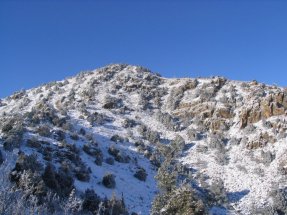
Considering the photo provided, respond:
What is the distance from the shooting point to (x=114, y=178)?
36.6 metres

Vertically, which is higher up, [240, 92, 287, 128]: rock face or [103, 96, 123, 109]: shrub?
[103, 96, 123, 109]: shrub

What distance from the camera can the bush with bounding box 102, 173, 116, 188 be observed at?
114 feet

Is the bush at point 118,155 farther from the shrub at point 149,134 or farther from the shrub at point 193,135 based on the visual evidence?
the shrub at point 193,135

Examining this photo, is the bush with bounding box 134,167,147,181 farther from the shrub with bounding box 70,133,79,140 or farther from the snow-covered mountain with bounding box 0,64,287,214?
the shrub with bounding box 70,133,79,140

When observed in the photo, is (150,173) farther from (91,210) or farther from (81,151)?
(91,210)

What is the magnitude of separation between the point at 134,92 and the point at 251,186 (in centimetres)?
3188

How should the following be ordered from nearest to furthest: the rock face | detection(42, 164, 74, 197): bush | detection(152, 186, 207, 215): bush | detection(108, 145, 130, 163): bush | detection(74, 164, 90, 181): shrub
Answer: detection(152, 186, 207, 215): bush < detection(42, 164, 74, 197): bush < detection(74, 164, 90, 181): shrub < detection(108, 145, 130, 163): bush < the rock face

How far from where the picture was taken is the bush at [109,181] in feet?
114

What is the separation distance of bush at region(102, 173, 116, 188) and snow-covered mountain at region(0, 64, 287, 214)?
0.10 meters

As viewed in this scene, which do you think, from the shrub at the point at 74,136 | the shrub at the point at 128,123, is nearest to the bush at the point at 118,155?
the shrub at the point at 74,136

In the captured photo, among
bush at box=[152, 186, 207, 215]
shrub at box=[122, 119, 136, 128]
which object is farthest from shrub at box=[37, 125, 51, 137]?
bush at box=[152, 186, 207, 215]

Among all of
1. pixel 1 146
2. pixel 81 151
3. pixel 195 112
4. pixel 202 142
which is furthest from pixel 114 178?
pixel 195 112

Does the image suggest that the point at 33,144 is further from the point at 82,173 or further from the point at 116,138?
the point at 116,138

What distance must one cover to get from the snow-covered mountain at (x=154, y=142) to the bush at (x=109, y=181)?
0.10m
